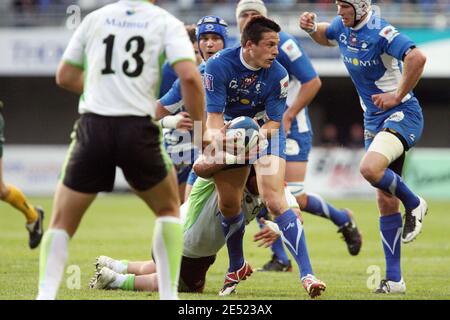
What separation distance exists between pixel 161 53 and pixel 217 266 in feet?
15.2

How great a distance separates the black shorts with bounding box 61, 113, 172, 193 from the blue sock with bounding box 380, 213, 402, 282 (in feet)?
9.92

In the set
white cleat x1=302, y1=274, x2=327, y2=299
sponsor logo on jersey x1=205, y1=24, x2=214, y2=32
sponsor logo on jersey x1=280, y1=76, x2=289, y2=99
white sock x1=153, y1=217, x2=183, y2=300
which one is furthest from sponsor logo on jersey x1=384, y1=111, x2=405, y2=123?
white sock x1=153, y1=217, x2=183, y2=300

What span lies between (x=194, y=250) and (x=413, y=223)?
1894 mm

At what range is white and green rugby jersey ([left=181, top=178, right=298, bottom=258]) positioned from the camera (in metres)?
7.40

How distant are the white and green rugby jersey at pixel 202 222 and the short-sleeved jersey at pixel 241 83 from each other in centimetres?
68

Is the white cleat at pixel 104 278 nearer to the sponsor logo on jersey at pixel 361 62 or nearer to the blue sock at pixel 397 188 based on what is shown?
the blue sock at pixel 397 188

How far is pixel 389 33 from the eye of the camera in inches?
312

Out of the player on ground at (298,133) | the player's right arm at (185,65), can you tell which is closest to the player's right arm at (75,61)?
the player's right arm at (185,65)

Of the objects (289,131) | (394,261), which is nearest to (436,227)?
(289,131)

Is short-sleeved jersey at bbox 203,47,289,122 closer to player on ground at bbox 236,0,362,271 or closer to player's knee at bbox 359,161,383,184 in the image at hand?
player's knee at bbox 359,161,383,184

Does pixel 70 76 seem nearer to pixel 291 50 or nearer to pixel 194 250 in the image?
pixel 194 250

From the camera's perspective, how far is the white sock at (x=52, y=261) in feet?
18.5

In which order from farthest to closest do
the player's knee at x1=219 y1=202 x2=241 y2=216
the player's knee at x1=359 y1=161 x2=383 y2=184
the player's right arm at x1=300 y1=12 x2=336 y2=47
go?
the player's right arm at x1=300 y1=12 x2=336 y2=47 → the player's knee at x1=359 y1=161 x2=383 y2=184 → the player's knee at x1=219 y1=202 x2=241 y2=216
